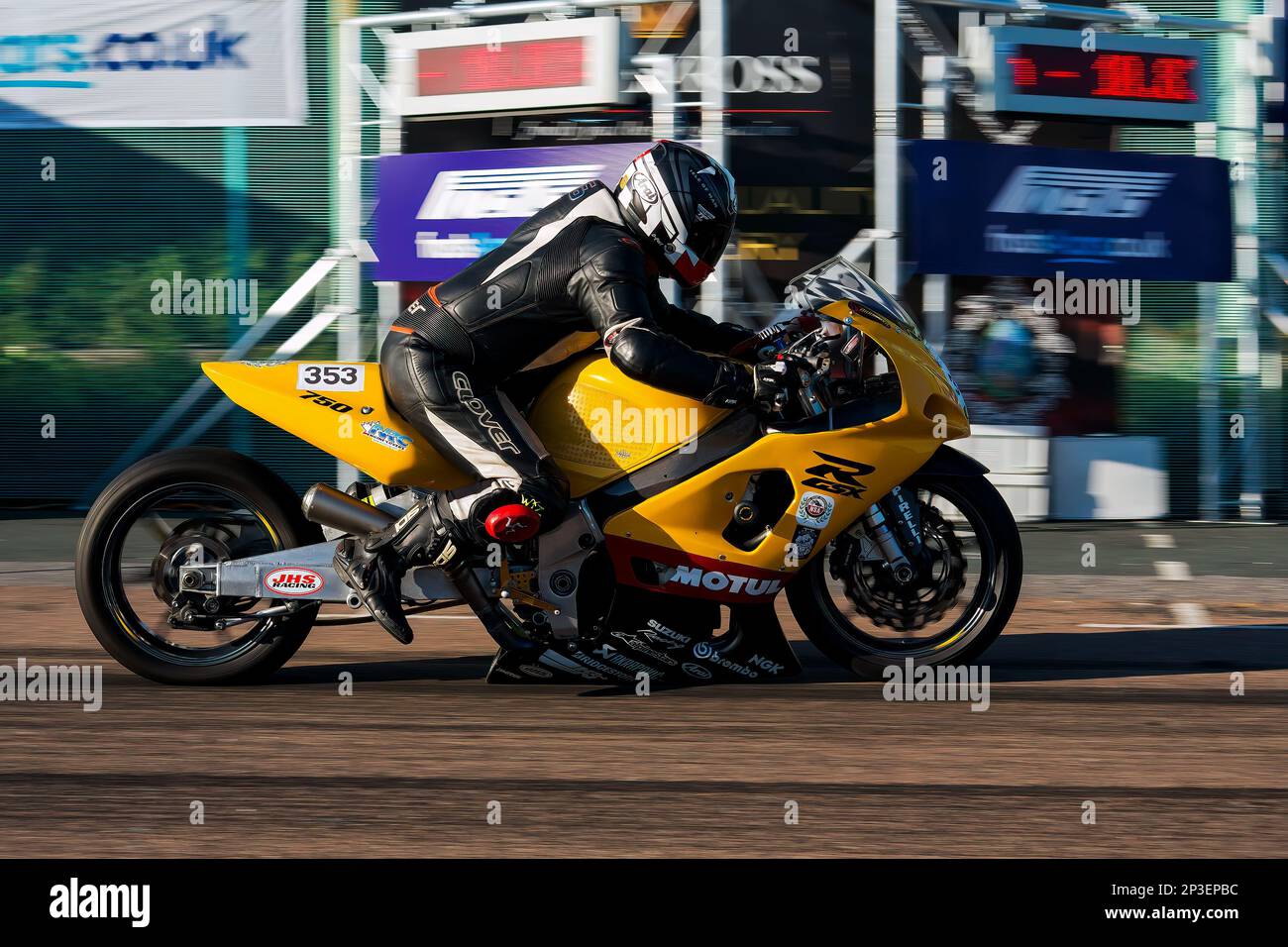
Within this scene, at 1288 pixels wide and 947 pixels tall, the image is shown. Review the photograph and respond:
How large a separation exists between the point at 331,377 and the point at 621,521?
1.09 meters

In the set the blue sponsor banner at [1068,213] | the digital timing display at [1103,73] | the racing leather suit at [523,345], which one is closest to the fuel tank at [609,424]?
the racing leather suit at [523,345]

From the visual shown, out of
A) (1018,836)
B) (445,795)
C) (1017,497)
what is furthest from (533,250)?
(1017,497)

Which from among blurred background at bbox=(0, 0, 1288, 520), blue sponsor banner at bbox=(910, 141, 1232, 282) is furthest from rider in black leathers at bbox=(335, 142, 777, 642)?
blue sponsor banner at bbox=(910, 141, 1232, 282)

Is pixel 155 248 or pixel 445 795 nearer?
pixel 445 795

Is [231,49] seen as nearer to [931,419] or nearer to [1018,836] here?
[931,419]

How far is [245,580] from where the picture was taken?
5.31m

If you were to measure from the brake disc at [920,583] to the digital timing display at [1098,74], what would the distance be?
6.41 metres

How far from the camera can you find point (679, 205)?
5172 mm

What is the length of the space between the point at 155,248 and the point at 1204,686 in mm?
9098

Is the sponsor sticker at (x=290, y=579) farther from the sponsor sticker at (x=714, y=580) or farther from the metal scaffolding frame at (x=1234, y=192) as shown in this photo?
the metal scaffolding frame at (x=1234, y=192)
